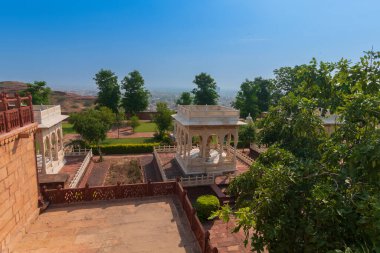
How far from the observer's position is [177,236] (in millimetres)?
8461

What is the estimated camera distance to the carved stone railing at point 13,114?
7.18 meters

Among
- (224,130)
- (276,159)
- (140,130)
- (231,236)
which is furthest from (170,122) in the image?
(276,159)

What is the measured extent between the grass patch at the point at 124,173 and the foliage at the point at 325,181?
14.8 m

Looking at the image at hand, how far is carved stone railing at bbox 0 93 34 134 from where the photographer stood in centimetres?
718

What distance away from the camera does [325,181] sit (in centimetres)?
529

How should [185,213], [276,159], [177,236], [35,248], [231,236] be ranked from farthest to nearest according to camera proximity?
[231,236] → [185,213] → [177,236] → [35,248] → [276,159]

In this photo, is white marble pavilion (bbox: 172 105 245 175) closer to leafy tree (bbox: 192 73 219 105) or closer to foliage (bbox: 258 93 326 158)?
foliage (bbox: 258 93 326 158)

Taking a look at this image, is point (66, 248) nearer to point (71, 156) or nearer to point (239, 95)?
point (71, 156)

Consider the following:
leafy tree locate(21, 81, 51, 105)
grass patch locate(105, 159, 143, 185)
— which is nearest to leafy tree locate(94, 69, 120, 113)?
leafy tree locate(21, 81, 51, 105)

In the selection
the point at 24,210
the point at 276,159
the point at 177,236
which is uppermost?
the point at 276,159

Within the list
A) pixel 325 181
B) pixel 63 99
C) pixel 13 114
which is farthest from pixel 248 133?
pixel 63 99

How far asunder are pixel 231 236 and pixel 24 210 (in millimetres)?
8814

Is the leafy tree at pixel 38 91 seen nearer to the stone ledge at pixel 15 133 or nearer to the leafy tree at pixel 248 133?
the leafy tree at pixel 248 133

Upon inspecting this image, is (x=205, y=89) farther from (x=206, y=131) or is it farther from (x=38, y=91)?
(x=206, y=131)
